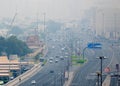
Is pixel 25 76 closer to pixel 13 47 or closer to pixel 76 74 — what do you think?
pixel 76 74

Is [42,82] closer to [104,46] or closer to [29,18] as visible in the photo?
[104,46]

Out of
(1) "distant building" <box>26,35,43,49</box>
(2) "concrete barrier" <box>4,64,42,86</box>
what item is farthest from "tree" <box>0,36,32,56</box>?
(2) "concrete barrier" <box>4,64,42,86</box>

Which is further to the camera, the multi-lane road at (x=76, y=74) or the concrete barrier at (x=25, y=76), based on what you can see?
the concrete barrier at (x=25, y=76)

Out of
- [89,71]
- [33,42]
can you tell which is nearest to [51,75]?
[89,71]

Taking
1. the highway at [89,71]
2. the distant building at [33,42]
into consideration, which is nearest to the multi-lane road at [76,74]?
the highway at [89,71]

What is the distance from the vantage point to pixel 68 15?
3025cm

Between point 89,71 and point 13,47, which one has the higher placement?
point 13,47

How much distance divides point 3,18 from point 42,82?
79.4ft

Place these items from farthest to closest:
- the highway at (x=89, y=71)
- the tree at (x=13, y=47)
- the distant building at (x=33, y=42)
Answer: the distant building at (x=33, y=42) < the tree at (x=13, y=47) < the highway at (x=89, y=71)

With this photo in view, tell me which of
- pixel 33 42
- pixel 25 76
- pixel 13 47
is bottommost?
pixel 25 76

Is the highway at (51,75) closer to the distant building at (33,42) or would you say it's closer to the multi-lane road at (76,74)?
the multi-lane road at (76,74)

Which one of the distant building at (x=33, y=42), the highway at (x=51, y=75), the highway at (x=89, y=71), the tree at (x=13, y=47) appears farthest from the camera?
the distant building at (x=33, y=42)

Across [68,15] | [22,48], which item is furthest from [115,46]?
[68,15]

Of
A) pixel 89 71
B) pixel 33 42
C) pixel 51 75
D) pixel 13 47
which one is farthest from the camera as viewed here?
pixel 33 42
